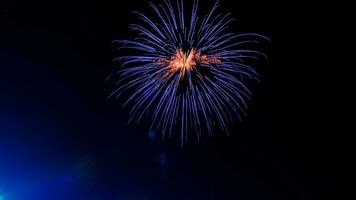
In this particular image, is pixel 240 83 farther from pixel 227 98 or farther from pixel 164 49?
pixel 164 49

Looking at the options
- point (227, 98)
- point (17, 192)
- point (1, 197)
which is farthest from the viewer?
Answer: point (17, 192)

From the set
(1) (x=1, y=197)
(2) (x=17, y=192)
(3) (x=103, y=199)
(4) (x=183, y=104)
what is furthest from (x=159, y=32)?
(3) (x=103, y=199)

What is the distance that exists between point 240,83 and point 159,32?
10.8 feet

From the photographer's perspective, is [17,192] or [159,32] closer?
[159,32]

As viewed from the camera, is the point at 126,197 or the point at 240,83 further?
the point at 126,197

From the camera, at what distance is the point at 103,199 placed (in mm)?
27484

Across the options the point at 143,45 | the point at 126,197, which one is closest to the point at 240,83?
the point at 143,45

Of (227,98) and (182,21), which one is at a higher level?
(182,21)

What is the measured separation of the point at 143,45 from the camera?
11094 millimetres

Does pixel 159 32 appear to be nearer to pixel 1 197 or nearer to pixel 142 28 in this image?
pixel 142 28

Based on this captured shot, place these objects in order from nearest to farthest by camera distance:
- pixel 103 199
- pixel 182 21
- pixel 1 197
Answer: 1. pixel 182 21
2. pixel 1 197
3. pixel 103 199

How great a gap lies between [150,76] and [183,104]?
1.57m

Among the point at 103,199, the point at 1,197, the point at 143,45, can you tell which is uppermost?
the point at 103,199

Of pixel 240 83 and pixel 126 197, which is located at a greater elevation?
pixel 126 197
